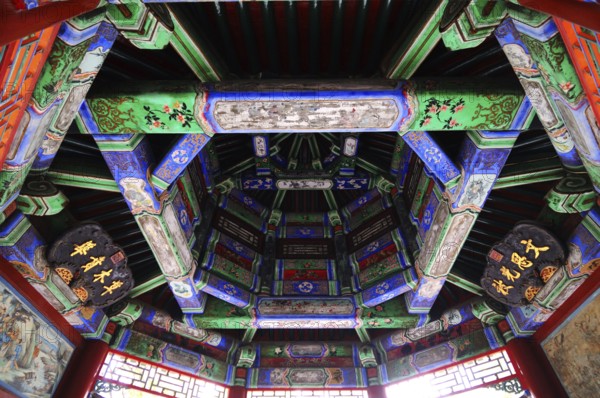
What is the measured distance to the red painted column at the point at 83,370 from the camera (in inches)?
210

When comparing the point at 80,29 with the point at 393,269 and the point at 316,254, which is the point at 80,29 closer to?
the point at 393,269

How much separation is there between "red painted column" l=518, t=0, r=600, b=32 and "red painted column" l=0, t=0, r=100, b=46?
2.67 metres

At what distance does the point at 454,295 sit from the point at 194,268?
4786 millimetres

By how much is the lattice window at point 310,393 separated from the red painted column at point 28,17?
6.72 metres

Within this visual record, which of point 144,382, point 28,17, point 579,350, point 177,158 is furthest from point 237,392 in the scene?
point 28,17

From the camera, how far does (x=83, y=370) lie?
555 cm

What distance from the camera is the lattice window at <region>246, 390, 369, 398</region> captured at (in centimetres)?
675

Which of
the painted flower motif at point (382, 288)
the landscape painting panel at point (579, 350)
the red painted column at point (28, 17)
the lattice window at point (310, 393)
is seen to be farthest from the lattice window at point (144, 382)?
the red painted column at point (28, 17)

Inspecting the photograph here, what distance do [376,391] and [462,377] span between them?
1.59m

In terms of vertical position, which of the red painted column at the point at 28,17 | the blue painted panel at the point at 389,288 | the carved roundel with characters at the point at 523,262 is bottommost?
the red painted column at the point at 28,17

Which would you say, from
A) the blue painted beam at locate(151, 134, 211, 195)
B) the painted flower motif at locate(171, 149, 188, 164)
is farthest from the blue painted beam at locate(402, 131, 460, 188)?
the painted flower motif at locate(171, 149, 188, 164)

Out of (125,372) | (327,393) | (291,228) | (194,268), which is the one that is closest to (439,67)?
(194,268)

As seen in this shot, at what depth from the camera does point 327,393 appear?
6.80 m

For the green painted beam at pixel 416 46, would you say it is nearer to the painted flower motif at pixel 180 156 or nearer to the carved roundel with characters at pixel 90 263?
the painted flower motif at pixel 180 156
